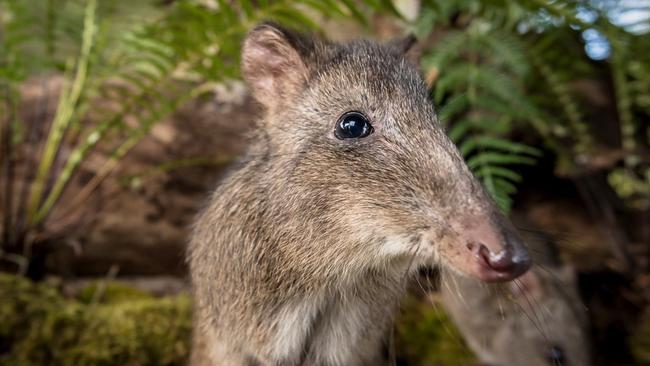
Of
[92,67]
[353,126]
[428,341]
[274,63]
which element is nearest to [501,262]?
[353,126]

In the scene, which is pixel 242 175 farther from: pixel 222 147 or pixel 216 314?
pixel 222 147

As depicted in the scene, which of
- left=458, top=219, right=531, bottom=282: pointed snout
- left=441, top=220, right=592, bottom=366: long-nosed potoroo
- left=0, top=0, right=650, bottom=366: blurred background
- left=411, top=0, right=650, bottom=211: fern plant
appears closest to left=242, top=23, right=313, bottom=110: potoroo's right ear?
left=0, top=0, right=650, bottom=366: blurred background

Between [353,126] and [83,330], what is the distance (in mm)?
2712

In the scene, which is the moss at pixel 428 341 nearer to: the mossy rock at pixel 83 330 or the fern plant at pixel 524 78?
the fern plant at pixel 524 78

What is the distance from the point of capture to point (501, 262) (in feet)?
6.76

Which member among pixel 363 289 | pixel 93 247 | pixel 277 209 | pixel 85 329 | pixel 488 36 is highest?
pixel 488 36

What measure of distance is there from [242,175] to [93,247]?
289 centimetres

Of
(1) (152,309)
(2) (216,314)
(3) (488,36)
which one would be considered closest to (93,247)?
(1) (152,309)

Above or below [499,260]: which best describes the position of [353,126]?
above

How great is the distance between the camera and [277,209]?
2744mm

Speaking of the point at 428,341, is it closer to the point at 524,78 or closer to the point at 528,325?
the point at 528,325

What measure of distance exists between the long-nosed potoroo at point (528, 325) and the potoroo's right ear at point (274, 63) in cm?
205

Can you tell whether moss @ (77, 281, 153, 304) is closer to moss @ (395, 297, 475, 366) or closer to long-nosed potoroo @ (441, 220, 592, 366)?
moss @ (395, 297, 475, 366)

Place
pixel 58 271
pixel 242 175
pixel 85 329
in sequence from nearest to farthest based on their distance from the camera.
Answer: pixel 242 175 < pixel 85 329 < pixel 58 271
